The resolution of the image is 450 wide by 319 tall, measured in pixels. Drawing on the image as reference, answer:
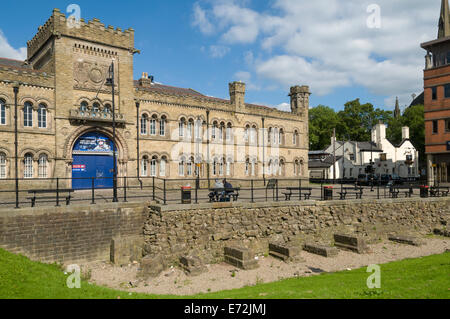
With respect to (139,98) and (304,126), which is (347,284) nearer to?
(139,98)

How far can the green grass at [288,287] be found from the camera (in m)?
7.54

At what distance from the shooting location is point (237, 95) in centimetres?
3136

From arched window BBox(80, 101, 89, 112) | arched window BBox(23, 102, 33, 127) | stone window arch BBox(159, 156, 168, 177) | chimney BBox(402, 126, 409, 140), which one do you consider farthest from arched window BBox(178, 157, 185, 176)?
chimney BBox(402, 126, 409, 140)

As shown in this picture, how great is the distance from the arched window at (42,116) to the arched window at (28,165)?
2.08 meters

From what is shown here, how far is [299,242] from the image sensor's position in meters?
17.2

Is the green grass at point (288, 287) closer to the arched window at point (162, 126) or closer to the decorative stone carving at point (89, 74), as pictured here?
the decorative stone carving at point (89, 74)

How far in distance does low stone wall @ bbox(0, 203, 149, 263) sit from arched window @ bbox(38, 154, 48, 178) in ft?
34.2

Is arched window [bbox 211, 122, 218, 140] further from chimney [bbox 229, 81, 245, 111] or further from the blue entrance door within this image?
the blue entrance door

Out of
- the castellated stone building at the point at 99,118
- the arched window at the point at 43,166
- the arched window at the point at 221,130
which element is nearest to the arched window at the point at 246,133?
the castellated stone building at the point at 99,118

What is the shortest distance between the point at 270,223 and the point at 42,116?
16196 mm

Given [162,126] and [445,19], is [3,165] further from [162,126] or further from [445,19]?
[445,19]

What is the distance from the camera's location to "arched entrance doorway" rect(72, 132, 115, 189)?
22531mm

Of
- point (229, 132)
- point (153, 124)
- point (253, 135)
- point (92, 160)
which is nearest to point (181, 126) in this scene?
point (153, 124)

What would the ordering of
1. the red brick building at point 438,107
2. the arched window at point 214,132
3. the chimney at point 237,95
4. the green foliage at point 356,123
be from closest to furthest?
the arched window at point 214,132
the chimney at point 237,95
the red brick building at point 438,107
the green foliage at point 356,123
